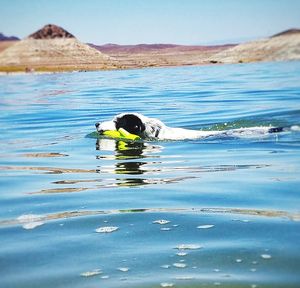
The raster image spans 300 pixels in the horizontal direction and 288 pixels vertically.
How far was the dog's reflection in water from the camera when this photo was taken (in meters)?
6.12

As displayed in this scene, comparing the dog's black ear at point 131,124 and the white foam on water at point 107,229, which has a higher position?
the dog's black ear at point 131,124

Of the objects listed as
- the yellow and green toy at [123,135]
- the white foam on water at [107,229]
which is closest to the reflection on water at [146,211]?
the white foam on water at [107,229]

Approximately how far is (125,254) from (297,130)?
7848mm

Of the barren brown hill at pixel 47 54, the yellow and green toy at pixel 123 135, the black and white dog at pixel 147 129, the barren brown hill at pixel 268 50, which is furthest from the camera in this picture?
the barren brown hill at pixel 47 54

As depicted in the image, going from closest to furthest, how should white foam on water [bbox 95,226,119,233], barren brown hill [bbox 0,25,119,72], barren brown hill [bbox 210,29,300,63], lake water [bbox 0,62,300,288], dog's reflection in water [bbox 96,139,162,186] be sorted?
lake water [bbox 0,62,300,288] < white foam on water [bbox 95,226,119,233] < dog's reflection in water [bbox 96,139,162,186] < barren brown hill [bbox 210,29,300,63] < barren brown hill [bbox 0,25,119,72]

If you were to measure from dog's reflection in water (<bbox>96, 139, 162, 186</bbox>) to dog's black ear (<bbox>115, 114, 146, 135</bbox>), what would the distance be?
0.37m

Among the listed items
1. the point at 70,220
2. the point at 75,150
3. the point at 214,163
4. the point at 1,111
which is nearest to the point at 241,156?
the point at 214,163

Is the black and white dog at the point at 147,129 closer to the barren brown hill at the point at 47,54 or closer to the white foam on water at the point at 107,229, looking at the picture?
the white foam on water at the point at 107,229

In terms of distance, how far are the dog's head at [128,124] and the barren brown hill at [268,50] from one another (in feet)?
179

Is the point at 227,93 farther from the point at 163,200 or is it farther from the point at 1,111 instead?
the point at 163,200

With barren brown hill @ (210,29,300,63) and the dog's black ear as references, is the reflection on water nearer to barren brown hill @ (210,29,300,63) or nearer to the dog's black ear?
the dog's black ear

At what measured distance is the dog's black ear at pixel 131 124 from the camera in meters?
10.0

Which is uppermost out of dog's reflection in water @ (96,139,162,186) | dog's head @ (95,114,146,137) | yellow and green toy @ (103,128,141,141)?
dog's head @ (95,114,146,137)

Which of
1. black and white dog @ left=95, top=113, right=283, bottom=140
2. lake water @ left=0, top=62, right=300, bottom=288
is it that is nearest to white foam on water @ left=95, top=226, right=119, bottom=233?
lake water @ left=0, top=62, right=300, bottom=288
